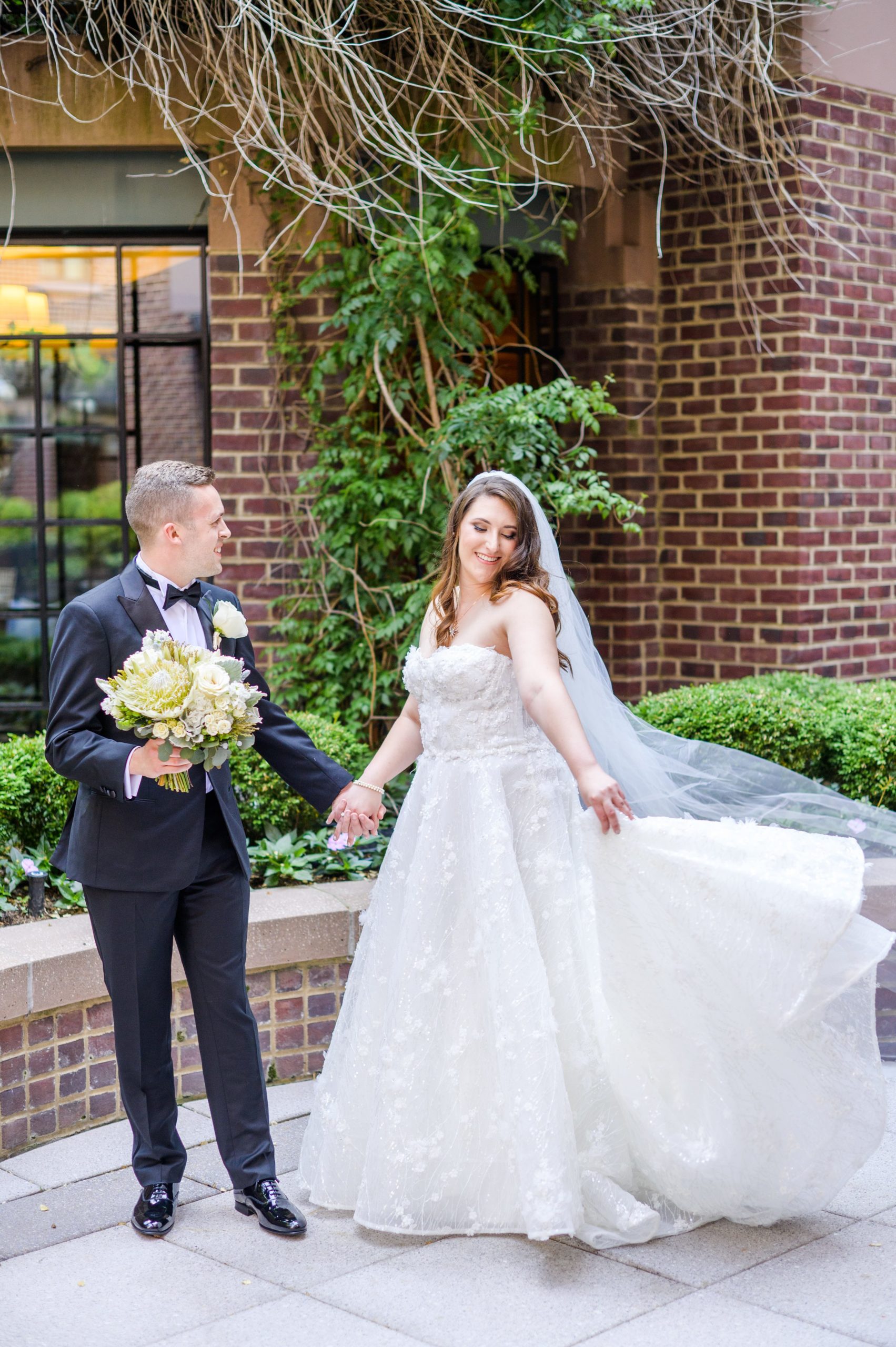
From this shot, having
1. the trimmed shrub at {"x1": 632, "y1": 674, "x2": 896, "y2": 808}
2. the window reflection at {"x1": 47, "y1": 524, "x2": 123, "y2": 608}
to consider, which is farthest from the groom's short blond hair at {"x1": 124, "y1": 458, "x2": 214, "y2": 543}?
the window reflection at {"x1": 47, "y1": 524, "x2": 123, "y2": 608}

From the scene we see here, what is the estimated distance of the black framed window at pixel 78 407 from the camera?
20.8 feet

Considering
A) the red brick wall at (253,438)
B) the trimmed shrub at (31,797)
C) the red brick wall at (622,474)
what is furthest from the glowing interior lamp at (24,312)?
the red brick wall at (622,474)

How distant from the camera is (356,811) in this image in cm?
383

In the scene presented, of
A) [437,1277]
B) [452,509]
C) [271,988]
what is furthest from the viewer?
[271,988]

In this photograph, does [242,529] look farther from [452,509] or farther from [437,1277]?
[437,1277]

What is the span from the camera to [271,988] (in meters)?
4.60

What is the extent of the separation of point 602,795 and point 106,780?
1.17 metres

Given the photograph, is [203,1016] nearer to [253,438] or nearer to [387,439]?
[253,438]

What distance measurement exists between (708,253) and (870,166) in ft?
2.81

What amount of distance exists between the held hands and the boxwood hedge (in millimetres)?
817

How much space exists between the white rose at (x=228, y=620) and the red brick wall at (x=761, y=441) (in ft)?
12.9

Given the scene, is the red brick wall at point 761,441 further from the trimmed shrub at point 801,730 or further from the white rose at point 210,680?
the white rose at point 210,680

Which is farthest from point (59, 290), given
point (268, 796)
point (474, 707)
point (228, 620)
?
point (474, 707)

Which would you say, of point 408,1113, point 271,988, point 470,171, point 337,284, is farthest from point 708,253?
point 408,1113
